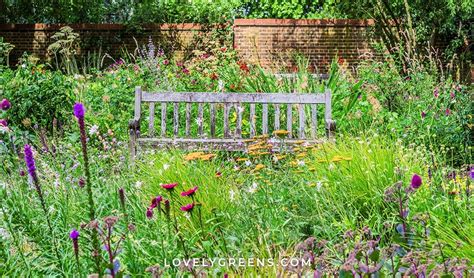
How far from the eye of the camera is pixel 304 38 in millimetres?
13961

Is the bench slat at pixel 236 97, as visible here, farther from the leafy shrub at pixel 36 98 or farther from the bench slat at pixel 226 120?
the leafy shrub at pixel 36 98

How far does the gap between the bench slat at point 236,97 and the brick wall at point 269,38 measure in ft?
23.5

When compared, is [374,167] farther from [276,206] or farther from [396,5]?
[396,5]

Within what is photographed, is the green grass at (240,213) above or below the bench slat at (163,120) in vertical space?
above

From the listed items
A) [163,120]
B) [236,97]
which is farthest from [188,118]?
[236,97]

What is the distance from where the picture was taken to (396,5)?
12.8 m

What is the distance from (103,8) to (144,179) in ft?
42.5

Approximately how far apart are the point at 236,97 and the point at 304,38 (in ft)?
26.3

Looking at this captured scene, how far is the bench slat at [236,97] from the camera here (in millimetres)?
6199

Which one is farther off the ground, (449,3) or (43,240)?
(449,3)

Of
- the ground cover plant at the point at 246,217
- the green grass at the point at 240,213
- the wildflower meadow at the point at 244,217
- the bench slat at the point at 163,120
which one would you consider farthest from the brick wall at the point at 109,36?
the green grass at the point at 240,213

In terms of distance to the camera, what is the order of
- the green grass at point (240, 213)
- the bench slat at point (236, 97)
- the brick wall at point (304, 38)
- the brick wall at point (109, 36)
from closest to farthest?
the green grass at point (240, 213)
the bench slat at point (236, 97)
the brick wall at point (304, 38)
the brick wall at point (109, 36)

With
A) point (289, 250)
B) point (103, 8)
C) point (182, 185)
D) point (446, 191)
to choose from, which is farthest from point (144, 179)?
point (103, 8)

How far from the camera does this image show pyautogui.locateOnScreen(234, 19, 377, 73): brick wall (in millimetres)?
13781
